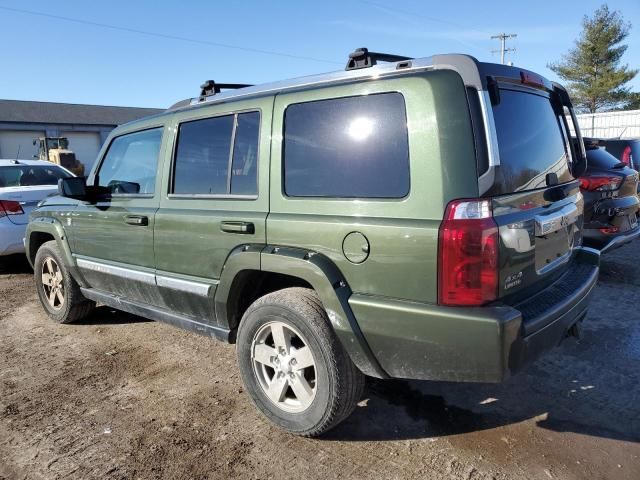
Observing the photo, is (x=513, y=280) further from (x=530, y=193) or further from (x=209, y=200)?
(x=209, y=200)

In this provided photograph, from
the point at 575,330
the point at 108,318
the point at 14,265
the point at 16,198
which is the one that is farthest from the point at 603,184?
the point at 14,265

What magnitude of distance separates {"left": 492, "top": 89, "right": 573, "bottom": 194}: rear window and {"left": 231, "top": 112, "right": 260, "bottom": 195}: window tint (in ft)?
4.68

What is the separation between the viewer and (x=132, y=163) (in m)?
4.17

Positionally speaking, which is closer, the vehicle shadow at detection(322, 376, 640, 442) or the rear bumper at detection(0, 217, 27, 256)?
the vehicle shadow at detection(322, 376, 640, 442)

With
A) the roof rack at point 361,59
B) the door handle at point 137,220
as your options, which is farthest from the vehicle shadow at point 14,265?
the roof rack at point 361,59

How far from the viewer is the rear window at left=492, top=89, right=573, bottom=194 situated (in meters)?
2.52

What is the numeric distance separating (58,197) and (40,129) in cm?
3401

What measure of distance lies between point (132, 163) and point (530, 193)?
3.05 m

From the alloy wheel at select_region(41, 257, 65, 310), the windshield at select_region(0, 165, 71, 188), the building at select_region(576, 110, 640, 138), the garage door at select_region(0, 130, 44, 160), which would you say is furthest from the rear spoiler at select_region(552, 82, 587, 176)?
the garage door at select_region(0, 130, 44, 160)

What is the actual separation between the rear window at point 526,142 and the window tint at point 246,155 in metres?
1.43

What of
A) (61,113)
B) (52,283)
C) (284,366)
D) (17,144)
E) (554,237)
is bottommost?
(284,366)

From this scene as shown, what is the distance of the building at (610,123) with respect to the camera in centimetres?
2375

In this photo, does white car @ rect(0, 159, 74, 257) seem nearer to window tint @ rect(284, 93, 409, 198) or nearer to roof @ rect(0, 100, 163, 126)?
window tint @ rect(284, 93, 409, 198)

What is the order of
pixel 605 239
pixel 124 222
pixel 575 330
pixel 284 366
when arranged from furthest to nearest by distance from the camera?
pixel 605 239
pixel 124 222
pixel 575 330
pixel 284 366
